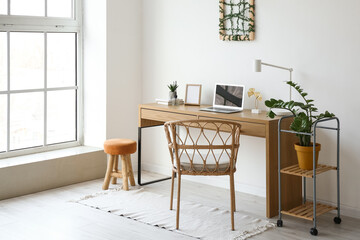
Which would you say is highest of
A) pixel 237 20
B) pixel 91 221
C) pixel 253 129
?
pixel 237 20

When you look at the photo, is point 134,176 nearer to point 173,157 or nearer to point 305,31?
point 173,157

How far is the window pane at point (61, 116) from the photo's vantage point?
→ 527cm

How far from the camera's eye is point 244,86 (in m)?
4.62

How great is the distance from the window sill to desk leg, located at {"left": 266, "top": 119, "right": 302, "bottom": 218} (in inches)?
74.6

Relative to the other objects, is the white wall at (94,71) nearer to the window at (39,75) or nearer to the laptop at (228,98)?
the window at (39,75)

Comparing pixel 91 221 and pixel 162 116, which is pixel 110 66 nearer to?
pixel 162 116

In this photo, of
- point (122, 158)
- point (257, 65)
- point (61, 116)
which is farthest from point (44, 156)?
point (257, 65)

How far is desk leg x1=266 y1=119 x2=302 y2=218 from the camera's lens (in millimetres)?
4070

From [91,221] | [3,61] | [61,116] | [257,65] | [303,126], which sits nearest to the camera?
[303,126]

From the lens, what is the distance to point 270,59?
4566mm

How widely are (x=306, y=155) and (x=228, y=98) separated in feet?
3.46

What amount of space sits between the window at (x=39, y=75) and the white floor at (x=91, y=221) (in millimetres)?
664

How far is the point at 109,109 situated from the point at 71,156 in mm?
624

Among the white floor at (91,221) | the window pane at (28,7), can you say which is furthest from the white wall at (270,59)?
the window pane at (28,7)
